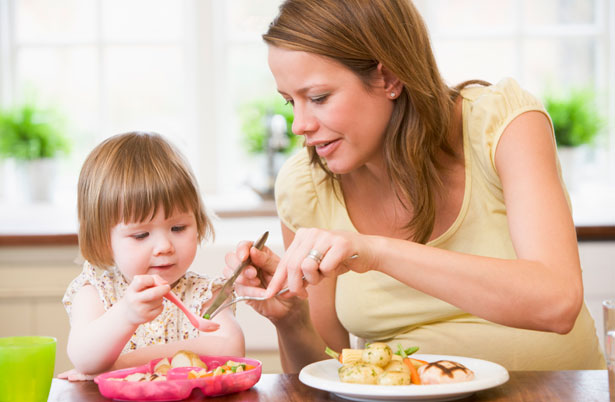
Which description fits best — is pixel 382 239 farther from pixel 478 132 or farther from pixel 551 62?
pixel 551 62

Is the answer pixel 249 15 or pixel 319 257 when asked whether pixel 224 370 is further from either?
pixel 249 15

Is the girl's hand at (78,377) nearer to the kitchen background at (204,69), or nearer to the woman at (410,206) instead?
the woman at (410,206)

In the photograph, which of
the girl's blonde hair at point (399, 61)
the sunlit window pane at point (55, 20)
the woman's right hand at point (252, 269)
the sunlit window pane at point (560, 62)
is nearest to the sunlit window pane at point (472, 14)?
the sunlit window pane at point (560, 62)

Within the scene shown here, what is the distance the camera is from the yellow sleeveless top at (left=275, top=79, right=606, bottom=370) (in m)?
1.50

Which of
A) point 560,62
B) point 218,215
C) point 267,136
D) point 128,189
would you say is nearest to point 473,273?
point 128,189

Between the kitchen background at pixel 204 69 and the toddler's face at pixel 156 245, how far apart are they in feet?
5.69

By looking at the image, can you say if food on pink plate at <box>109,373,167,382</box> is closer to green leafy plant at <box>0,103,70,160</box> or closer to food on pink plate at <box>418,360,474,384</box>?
food on pink plate at <box>418,360,474,384</box>

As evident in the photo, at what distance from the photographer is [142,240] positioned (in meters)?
1.41

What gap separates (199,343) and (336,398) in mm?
348

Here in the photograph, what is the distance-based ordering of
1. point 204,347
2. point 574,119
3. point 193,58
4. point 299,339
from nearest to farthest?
point 204,347 → point 299,339 → point 574,119 → point 193,58

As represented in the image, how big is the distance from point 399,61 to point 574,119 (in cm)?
191

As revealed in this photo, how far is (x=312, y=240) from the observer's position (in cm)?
114

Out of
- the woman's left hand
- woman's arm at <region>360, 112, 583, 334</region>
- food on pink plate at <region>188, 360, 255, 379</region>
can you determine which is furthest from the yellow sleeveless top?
food on pink plate at <region>188, 360, 255, 379</region>

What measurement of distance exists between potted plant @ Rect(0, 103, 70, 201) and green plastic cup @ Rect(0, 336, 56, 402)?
2.27 metres
